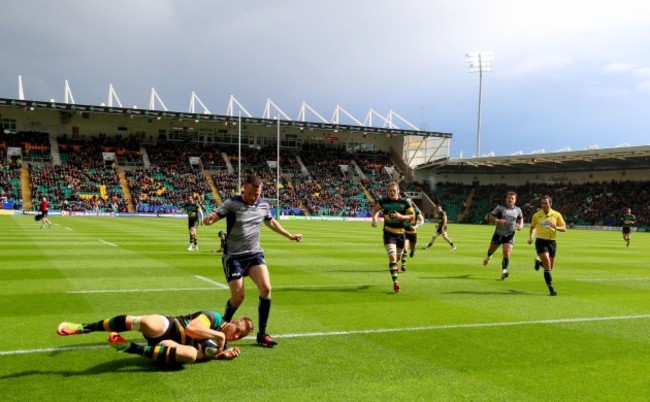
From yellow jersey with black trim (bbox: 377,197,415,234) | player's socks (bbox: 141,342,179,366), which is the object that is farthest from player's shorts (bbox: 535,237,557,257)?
player's socks (bbox: 141,342,179,366)

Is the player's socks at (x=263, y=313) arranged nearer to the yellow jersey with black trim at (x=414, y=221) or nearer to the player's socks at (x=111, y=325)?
the player's socks at (x=111, y=325)

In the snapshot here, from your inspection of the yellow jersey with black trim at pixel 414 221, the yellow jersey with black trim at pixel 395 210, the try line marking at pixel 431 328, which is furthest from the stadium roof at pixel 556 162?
the try line marking at pixel 431 328

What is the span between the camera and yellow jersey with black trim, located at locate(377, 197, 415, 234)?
40.4 feet

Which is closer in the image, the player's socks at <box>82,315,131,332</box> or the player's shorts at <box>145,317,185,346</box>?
the player's socks at <box>82,315,131,332</box>

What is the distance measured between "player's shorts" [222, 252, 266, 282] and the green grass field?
37.1 inches

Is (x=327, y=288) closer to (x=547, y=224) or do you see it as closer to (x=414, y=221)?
(x=414, y=221)

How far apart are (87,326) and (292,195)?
6347cm

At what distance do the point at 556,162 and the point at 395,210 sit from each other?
193ft

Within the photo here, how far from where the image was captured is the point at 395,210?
12359 mm

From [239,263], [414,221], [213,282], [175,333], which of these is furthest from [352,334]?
[213,282]

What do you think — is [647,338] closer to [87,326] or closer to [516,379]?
[516,379]

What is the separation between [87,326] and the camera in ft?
19.5

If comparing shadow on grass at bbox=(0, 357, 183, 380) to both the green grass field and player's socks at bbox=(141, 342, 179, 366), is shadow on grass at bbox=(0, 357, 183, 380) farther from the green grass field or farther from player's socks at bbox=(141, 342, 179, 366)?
player's socks at bbox=(141, 342, 179, 366)

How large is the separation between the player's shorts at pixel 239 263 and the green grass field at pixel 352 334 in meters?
0.94
